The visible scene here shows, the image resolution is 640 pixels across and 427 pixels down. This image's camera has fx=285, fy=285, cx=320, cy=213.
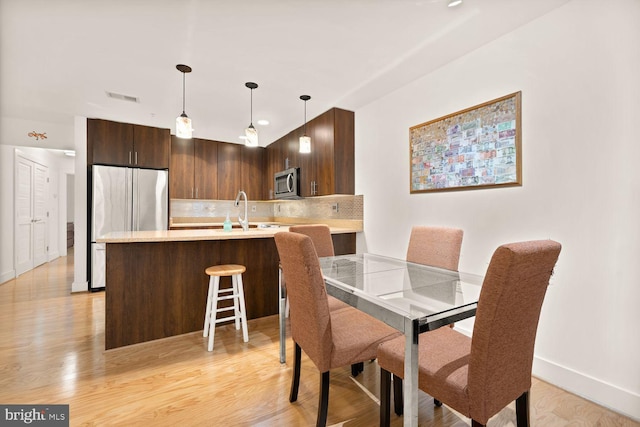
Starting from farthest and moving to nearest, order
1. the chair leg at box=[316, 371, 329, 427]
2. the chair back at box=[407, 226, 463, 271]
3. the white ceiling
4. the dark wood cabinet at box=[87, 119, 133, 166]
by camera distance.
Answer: the dark wood cabinet at box=[87, 119, 133, 166] < the chair back at box=[407, 226, 463, 271] < the white ceiling < the chair leg at box=[316, 371, 329, 427]

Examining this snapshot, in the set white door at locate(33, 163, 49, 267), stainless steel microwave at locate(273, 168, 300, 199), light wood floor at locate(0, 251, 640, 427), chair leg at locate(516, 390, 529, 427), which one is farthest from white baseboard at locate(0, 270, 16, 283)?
chair leg at locate(516, 390, 529, 427)

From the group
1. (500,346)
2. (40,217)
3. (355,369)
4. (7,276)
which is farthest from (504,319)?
(40,217)

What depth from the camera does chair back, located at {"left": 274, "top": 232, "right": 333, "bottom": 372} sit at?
1241mm

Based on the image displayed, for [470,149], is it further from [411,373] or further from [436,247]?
[411,373]

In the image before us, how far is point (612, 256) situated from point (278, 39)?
8.36 feet

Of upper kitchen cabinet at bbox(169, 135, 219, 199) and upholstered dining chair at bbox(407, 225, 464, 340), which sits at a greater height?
upper kitchen cabinet at bbox(169, 135, 219, 199)

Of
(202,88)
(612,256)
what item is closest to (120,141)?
(202,88)

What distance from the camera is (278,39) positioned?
6.99 feet

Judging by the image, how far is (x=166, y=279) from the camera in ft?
8.13

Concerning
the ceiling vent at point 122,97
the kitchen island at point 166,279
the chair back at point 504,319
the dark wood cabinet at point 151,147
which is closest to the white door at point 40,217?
the dark wood cabinet at point 151,147

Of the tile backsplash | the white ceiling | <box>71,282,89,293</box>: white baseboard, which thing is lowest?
<box>71,282,89,293</box>: white baseboard

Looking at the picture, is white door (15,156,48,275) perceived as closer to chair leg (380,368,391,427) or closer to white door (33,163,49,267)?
white door (33,163,49,267)

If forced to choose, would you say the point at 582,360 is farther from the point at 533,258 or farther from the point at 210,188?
the point at 210,188

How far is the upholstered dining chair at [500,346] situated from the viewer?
2.92 feet
